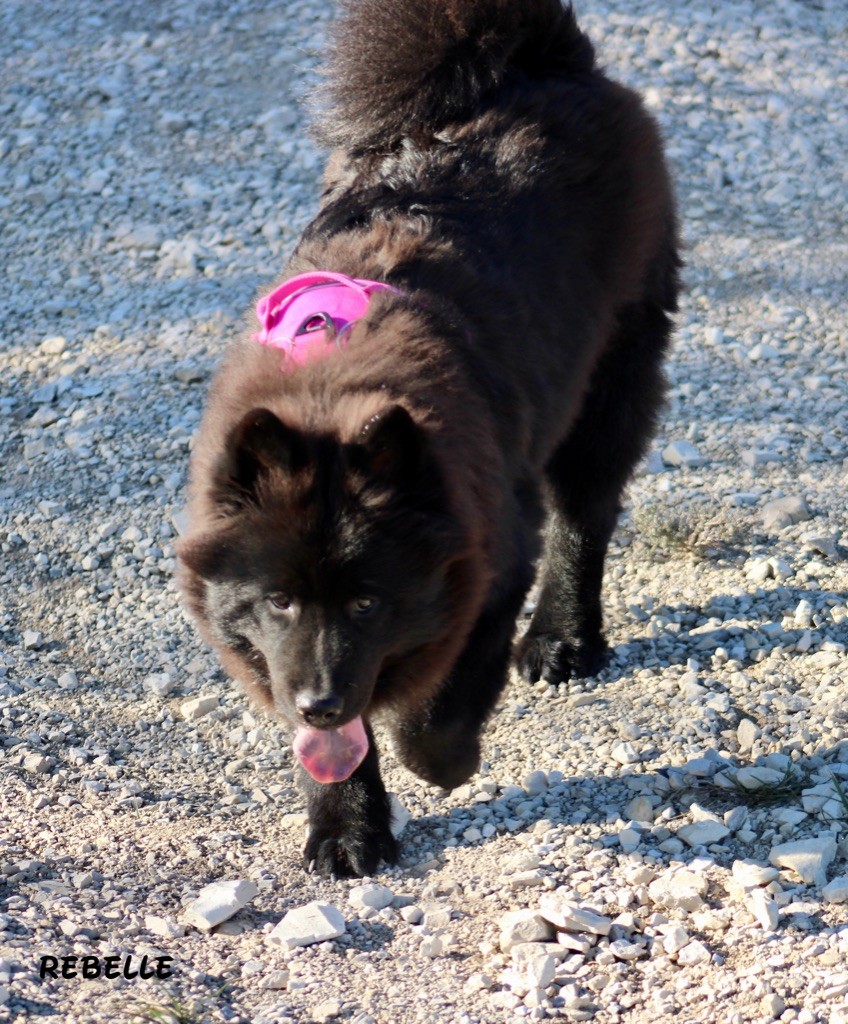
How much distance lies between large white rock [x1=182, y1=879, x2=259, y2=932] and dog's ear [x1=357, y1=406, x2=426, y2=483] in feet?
4.18

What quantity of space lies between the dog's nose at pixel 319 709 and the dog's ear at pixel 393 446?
1.87 ft

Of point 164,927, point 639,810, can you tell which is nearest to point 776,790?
point 639,810

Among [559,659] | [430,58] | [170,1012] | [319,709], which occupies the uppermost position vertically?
[430,58]

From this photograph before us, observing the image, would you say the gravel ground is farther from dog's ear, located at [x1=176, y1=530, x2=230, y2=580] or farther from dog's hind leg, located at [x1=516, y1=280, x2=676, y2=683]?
dog's ear, located at [x1=176, y1=530, x2=230, y2=580]

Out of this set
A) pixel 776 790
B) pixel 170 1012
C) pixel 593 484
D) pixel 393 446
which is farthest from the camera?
pixel 593 484

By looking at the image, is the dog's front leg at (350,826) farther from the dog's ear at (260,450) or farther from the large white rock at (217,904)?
the dog's ear at (260,450)

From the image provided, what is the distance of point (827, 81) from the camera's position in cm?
884

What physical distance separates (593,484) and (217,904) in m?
2.18

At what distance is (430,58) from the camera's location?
455 centimetres

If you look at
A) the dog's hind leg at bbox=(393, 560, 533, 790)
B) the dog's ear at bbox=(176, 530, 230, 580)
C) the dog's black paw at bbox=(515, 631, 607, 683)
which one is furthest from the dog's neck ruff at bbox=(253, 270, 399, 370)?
the dog's black paw at bbox=(515, 631, 607, 683)

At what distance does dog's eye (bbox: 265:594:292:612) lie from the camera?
3.38 meters

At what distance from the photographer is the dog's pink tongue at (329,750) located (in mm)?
3674

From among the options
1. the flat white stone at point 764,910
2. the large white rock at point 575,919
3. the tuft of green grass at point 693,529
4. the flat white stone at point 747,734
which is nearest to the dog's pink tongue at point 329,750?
the large white rock at point 575,919

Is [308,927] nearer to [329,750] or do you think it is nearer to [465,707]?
[329,750]
